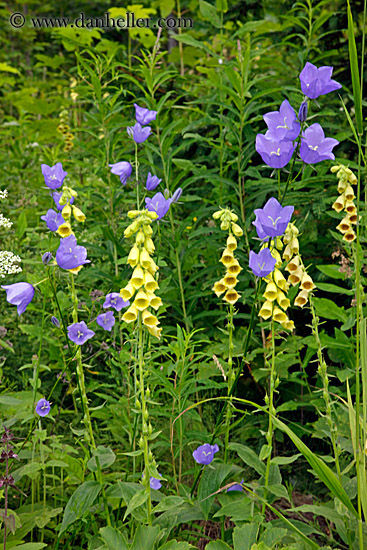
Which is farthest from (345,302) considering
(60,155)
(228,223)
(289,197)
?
(60,155)

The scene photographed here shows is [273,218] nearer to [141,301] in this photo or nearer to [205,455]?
[141,301]

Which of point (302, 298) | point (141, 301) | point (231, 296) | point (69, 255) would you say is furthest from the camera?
point (302, 298)

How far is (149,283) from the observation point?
1.33 m

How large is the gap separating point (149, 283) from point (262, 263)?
0.91ft

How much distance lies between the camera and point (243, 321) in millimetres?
2855

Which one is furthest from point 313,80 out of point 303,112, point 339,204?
point 339,204

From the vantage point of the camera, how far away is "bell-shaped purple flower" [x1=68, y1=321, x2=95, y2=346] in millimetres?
1517

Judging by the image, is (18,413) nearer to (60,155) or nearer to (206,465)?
(206,465)

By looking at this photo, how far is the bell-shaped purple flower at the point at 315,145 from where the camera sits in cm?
138

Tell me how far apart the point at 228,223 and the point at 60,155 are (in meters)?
2.69

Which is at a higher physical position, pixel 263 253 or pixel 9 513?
pixel 263 253

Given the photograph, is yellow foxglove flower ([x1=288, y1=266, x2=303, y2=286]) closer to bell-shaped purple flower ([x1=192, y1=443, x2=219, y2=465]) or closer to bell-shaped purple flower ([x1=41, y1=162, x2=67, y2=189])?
bell-shaped purple flower ([x1=192, y1=443, x2=219, y2=465])

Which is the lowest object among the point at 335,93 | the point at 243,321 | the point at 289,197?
the point at 243,321

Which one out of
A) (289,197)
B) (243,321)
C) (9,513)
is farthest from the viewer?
(243,321)
